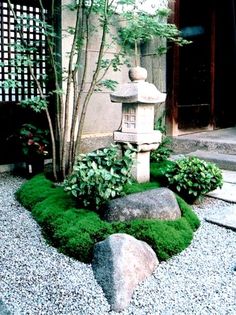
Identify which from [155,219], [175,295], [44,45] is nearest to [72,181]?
[155,219]

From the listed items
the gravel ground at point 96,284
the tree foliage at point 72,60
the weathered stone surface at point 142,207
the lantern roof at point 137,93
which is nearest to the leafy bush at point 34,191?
the tree foliage at point 72,60

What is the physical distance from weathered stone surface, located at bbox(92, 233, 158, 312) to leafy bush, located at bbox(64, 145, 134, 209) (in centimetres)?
76

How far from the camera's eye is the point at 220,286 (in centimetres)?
307

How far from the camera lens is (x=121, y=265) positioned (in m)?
3.05

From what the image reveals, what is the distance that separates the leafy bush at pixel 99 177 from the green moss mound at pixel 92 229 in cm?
17

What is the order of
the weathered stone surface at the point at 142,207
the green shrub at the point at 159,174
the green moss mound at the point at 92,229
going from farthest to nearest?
the green shrub at the point at 159,174, the weathered stone surface at the point at 142,207, the green moss mound at the point at 92,229

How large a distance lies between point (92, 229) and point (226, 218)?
1616 mm

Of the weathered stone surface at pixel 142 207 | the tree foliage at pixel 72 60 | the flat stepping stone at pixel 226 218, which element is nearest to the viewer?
the weathered stone surface at pixel 142 207

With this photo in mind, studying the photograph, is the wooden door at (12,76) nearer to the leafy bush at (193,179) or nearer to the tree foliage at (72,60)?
the tree foliage at (72,60)

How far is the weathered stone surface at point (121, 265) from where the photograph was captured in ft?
9.53

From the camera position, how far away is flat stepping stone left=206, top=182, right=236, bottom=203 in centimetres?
504

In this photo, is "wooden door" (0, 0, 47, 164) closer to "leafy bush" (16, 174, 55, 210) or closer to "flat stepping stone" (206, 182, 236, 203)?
"leafy bush" (16, 174, 55, 210)

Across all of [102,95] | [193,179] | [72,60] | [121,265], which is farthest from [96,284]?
[102,95]

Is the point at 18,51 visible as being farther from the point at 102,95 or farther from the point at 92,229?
the point at 92,229
